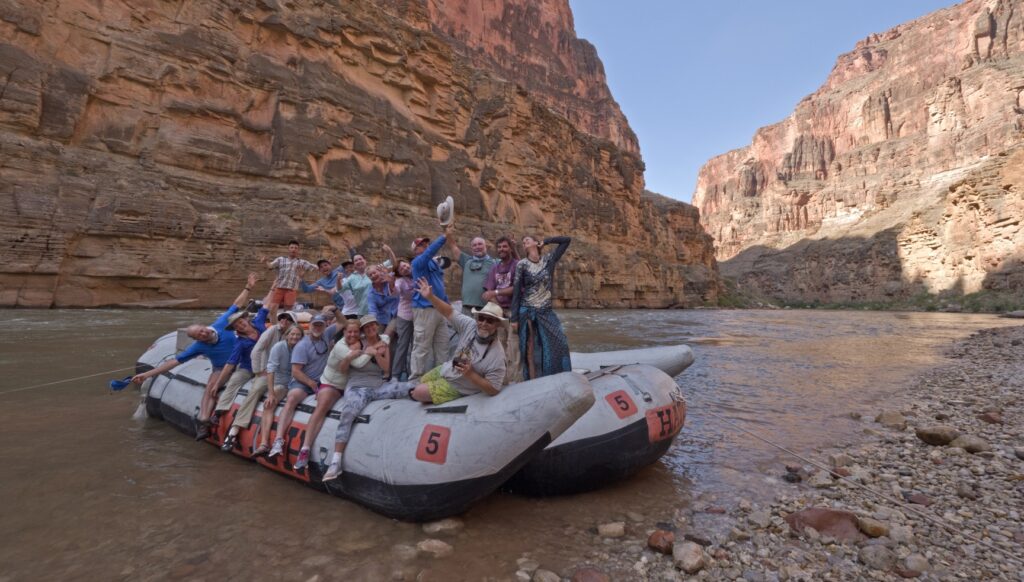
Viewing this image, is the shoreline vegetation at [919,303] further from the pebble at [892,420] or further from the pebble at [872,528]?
the pebble at [872,528]

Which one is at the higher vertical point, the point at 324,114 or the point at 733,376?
the point at 324,114

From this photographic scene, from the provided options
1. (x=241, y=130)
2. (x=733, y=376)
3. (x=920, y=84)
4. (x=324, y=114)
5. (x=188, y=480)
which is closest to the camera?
(x=188, y=480)

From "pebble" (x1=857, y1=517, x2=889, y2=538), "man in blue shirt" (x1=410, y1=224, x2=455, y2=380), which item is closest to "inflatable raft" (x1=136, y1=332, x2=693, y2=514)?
"man in blue shirt" (x1=410, y1=224, x2=455, y2=380)

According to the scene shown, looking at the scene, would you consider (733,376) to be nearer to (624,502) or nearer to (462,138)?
(624,502)

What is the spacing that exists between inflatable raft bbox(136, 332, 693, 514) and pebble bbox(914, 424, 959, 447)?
2341mm

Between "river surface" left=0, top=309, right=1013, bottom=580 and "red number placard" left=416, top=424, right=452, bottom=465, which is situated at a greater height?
"red number placard" left=416, top=424, right=452, bottom=465

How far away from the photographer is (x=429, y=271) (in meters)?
4.39

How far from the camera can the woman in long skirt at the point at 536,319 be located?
401cm

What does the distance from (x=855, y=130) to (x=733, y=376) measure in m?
122

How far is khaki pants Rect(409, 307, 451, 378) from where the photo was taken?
161 inches

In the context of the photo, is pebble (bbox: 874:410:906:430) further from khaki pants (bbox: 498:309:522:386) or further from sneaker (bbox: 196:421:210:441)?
sneaker (bbox: 196:421:210:441)

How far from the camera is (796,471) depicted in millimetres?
3602

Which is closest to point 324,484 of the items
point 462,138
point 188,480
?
point 188,480

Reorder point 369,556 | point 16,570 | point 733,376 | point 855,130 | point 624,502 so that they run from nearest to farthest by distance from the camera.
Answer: point 16,570 → point 369,556 → point 624,502 → point 733,376 → point 855,130
